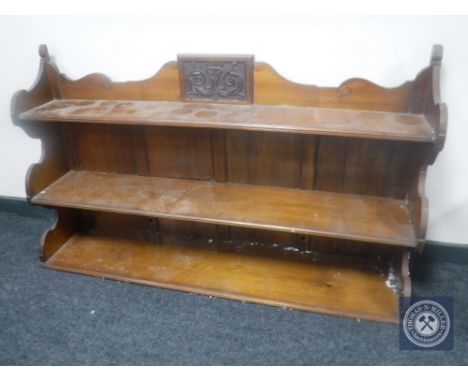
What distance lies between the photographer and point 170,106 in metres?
1.60

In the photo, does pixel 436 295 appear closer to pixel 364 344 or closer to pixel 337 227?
pixel 364 344

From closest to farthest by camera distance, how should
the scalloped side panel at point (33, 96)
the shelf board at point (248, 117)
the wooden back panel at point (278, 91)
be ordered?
the shelf board at point (248, 117) → the wooden back panel at point (278, 91) → the scalloped side panel at point (33, 96)

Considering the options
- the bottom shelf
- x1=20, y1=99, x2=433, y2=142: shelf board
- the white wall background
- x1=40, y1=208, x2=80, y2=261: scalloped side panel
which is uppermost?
the white wall background

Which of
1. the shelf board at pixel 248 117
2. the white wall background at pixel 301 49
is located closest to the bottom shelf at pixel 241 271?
the white wall background at pixel 301 49

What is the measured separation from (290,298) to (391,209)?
53 centimetres

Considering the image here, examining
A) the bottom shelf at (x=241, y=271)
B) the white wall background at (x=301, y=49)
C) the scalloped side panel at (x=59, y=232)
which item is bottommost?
the bottom shelf at (x=241, y=271)

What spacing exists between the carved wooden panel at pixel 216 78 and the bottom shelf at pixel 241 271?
0.72m

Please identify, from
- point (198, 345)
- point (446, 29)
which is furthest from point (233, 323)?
point (446, 29)

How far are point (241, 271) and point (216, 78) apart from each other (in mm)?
827

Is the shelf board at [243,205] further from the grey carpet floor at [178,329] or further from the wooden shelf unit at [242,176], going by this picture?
the grey carpet floor at [178,329]

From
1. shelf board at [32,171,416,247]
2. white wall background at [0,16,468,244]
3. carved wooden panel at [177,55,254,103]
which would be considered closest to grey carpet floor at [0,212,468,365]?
shelf board at [32,171,416,247]

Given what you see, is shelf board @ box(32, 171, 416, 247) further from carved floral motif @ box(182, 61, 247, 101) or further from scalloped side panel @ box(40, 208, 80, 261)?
carved floral motif @ box(182, 61, 247, 101)

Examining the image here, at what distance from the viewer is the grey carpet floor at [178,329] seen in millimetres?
1429

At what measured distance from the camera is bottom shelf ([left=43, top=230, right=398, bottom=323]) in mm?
1618
